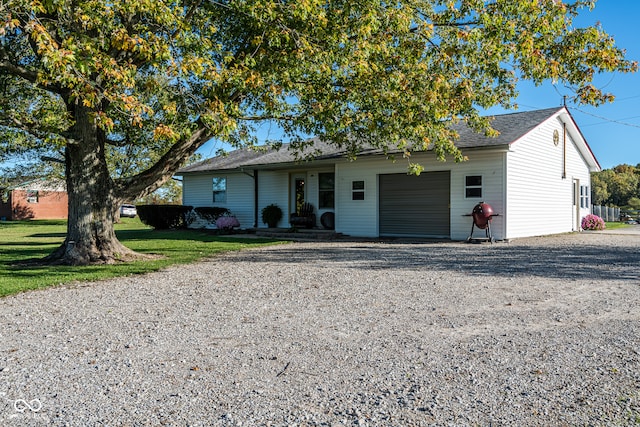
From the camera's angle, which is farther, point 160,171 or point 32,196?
point 32,196

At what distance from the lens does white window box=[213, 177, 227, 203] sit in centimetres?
2284

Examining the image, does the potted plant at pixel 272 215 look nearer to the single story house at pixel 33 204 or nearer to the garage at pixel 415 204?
the garage at pixel 415 204

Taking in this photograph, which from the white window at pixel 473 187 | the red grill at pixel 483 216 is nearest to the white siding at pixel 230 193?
the white window at pixel 473 187

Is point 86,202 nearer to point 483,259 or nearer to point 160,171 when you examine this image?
point 160,171

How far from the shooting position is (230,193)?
2250 centimetres

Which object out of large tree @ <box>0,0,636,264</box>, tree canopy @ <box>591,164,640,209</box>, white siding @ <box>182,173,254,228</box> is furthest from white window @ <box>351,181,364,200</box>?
tree canopy @ <box>591,164,640,209</box>

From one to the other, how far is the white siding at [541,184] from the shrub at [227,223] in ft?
35.5

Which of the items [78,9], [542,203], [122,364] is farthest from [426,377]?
[542,203]

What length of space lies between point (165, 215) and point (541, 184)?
1578 centimetres

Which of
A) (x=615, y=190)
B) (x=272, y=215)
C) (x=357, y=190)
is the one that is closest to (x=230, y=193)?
(x=272, y=215)

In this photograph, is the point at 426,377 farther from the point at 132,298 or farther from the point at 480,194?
the point at 480,194

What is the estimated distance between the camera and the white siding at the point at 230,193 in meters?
21.8

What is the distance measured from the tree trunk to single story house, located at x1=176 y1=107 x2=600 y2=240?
7659mm

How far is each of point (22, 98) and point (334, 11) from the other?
7.84m
